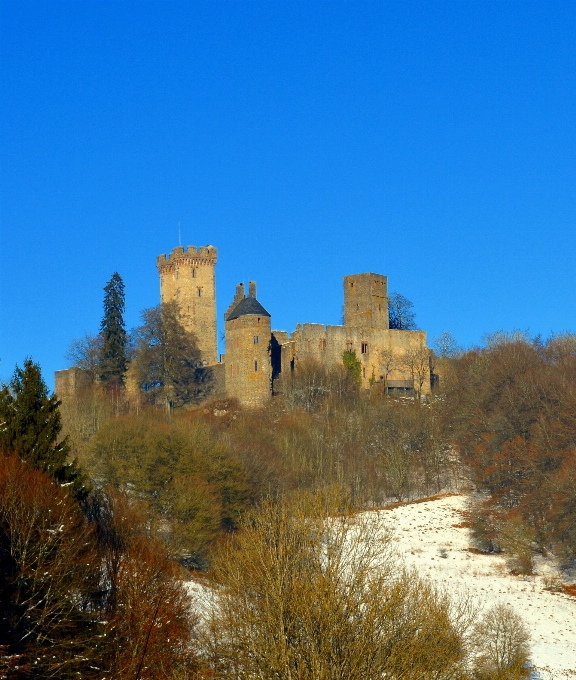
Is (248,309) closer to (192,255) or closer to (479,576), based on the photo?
(192,255)

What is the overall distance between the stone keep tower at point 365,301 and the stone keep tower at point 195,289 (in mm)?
7835

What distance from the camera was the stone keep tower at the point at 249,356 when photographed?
213 feet

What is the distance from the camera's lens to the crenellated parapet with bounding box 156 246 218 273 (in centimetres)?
7588

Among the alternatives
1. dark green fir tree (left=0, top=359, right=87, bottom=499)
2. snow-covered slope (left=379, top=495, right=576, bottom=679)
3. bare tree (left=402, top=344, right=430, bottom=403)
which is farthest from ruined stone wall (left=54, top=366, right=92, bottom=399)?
dark green fir tree (left=0, top=359, right=87, bottom=499)

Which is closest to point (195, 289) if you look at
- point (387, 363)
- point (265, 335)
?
point (265, 335)

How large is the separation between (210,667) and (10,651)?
3718mm

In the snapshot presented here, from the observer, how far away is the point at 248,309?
66.1 m

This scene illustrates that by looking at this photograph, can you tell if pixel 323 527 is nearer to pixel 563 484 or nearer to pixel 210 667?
pixel 210 667

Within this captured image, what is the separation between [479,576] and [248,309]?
26.4m

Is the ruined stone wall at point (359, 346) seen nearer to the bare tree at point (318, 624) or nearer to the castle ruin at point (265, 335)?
the castle ruin at point (265, 335)

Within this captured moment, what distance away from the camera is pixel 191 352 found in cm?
6969

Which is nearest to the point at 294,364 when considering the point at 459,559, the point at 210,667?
the point at 459,559

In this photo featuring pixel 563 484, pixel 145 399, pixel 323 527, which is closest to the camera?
pixel 323 527

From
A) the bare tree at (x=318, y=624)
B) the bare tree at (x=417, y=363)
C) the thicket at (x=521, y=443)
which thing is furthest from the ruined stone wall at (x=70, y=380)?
the bare tree at (x=318, y=624)
